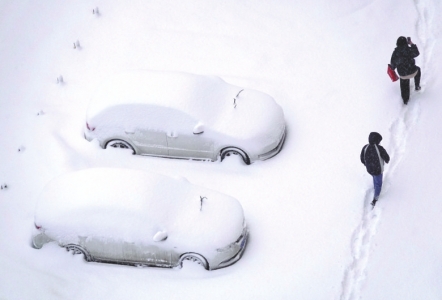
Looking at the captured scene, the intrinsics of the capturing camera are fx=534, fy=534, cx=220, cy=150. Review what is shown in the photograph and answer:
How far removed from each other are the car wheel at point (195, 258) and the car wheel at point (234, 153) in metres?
2.38

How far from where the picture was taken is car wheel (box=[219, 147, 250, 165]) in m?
10.3

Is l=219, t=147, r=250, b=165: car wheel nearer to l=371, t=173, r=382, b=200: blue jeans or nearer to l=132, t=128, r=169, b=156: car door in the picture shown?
l=132, t=128, r=169, b=156: car door

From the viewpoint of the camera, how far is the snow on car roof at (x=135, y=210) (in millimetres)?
8492

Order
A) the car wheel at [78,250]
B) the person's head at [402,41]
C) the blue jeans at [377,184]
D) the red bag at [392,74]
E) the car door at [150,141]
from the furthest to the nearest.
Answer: the red bag at [392,74] < the person's head at [402,41] < the car door at [150,141] < the blue jeans at [377,184] < the car wheel at [78,250]

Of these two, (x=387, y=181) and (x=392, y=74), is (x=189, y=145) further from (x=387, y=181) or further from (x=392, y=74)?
(x=392, y=74)

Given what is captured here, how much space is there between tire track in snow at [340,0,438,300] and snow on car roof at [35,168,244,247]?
1.95 m

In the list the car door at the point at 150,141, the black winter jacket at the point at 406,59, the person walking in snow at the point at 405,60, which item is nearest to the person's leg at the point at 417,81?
the person walking in snow at the point at 405,60

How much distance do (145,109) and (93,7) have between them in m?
5.18

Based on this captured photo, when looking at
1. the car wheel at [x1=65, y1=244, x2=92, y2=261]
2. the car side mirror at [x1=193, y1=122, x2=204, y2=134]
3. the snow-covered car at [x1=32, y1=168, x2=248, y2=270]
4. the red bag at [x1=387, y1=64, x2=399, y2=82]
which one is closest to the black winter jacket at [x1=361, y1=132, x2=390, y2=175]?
the snow-covered car at [x1=32, y1=168, x2=248, y2=270]

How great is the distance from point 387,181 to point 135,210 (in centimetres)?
463

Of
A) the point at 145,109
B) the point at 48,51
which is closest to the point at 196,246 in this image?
the point at 145,109

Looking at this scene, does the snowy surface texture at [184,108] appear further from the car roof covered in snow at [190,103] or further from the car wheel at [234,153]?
the car wheel at [234,153]

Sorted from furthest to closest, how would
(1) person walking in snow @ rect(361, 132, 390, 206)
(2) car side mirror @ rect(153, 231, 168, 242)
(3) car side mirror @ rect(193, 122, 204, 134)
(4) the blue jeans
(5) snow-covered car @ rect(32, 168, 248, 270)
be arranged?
(3) car side mirror @ rect(193, 122, 204, 134), (4) the blue jeans, (1) person walking in snow @ rect(361, 132, 390, 206), (5) snow-covered car @ rect(32, 168, 248, 270), (2) car side mirror @ rect(153, 231, 168, 242)

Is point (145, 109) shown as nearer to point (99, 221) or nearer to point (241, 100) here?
point (241, 100)
